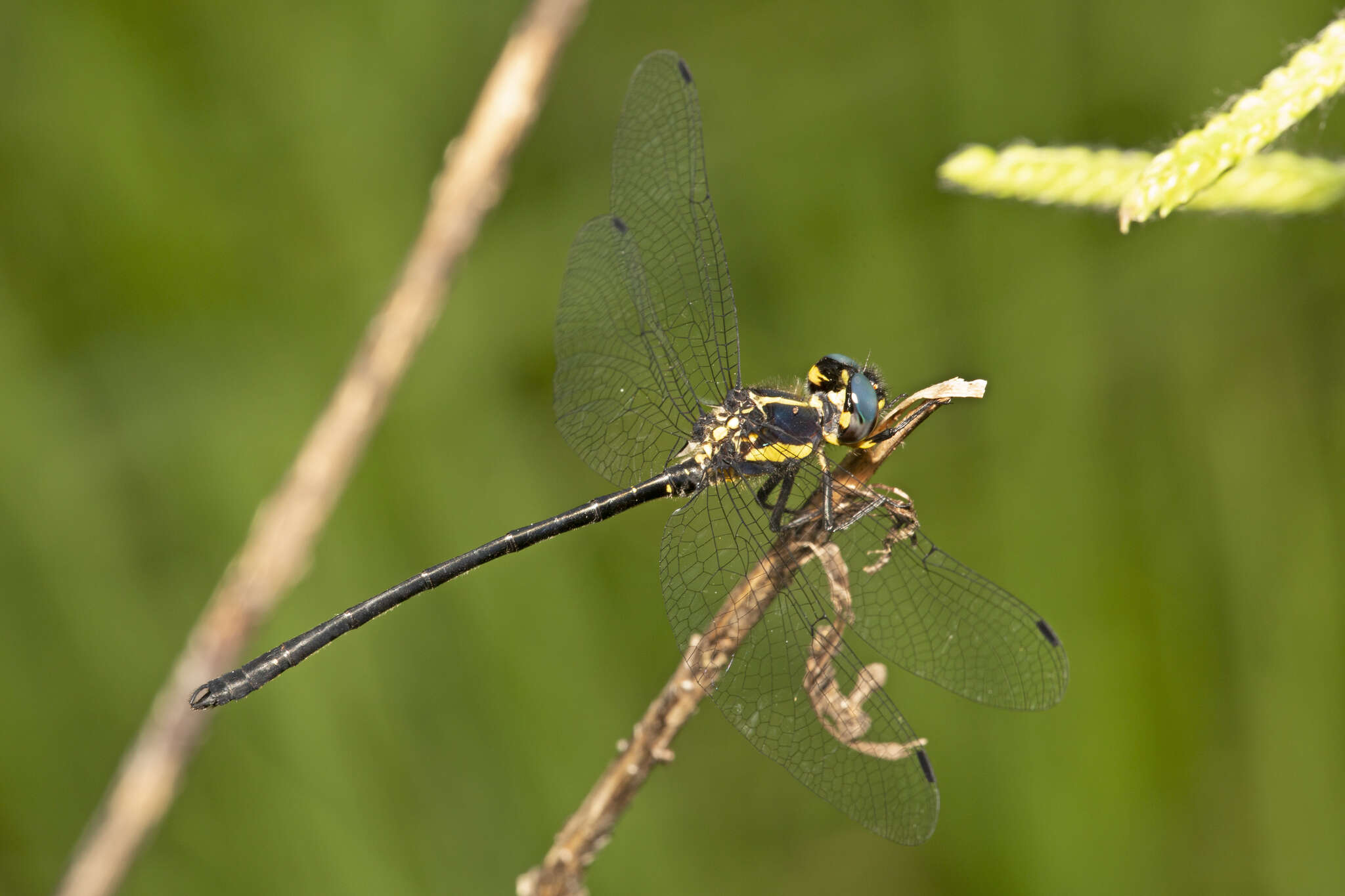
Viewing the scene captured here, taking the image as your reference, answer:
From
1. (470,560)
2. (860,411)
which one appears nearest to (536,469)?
(470,560)

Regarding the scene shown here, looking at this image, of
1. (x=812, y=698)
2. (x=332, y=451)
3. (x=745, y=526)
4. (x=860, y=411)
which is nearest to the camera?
(x=812, y=698)

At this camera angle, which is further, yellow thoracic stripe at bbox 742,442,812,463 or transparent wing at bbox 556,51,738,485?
transparent wing at bbox 556,51,738,485

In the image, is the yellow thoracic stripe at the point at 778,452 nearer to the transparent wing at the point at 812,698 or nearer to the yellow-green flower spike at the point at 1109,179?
the transparent wing at the point at 812,698

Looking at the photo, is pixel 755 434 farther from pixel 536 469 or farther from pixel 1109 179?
pixel 1109 179

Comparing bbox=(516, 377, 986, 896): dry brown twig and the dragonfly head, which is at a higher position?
the dragonfly head

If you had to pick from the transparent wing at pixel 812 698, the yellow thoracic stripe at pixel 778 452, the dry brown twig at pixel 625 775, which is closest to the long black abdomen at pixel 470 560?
the yellow thoracic stripe at pixel 778 452

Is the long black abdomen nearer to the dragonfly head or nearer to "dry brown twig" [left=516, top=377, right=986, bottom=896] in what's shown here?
the dragonfly head

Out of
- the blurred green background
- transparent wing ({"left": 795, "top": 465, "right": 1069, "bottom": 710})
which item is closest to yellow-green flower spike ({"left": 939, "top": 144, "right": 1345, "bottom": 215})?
transparent wing ({"left": 795, "top": 465, "right": 1069, "bottom": 710})
